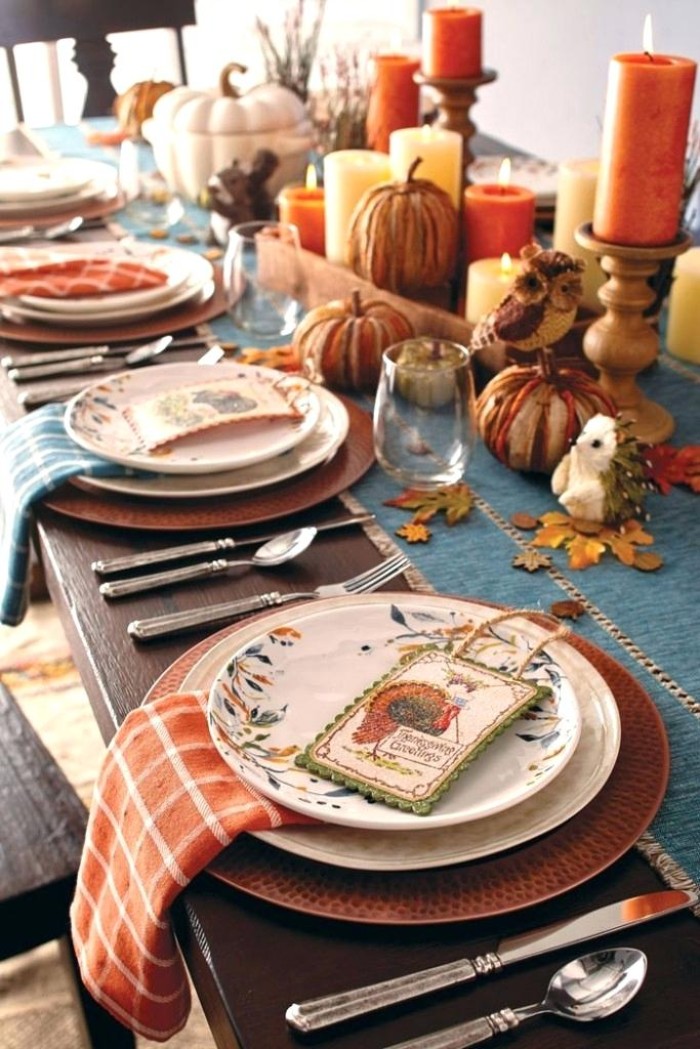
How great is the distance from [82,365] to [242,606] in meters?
0.53

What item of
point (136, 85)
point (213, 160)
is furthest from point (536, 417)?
point (136, 85)

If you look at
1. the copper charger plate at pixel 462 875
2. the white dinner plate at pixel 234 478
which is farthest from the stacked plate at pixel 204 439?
the copper charger plate at pixel 462 875

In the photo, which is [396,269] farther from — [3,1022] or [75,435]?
[3,1022]

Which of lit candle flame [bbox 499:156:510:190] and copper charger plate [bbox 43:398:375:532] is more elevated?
lit candle flame [bbox 499:156:510:190]

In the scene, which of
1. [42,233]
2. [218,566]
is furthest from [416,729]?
[42,233]

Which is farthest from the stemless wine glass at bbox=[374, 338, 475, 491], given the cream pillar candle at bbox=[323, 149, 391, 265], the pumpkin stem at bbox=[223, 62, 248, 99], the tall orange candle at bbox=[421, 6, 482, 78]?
the pumpkin stem at bbox=[223, 62, 248, 99]

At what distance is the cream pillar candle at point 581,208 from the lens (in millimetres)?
1302

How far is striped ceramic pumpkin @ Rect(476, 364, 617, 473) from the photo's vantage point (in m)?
1.03

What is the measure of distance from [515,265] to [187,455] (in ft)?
1.43

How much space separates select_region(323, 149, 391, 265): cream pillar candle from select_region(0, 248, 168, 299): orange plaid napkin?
0.70ft

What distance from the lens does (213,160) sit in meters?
1.78

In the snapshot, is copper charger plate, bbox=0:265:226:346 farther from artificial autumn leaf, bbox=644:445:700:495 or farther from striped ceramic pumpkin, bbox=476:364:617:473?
artificial autumn leaf, bbox=644:445:700:495

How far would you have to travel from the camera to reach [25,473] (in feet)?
3.41

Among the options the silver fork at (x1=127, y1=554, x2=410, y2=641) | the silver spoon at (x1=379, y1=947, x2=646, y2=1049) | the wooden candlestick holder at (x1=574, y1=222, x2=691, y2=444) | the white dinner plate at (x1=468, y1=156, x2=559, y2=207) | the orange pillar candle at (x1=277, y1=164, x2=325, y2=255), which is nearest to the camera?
the silver spoon at (x1=379, y1=947, x2=646, y2=1049)
